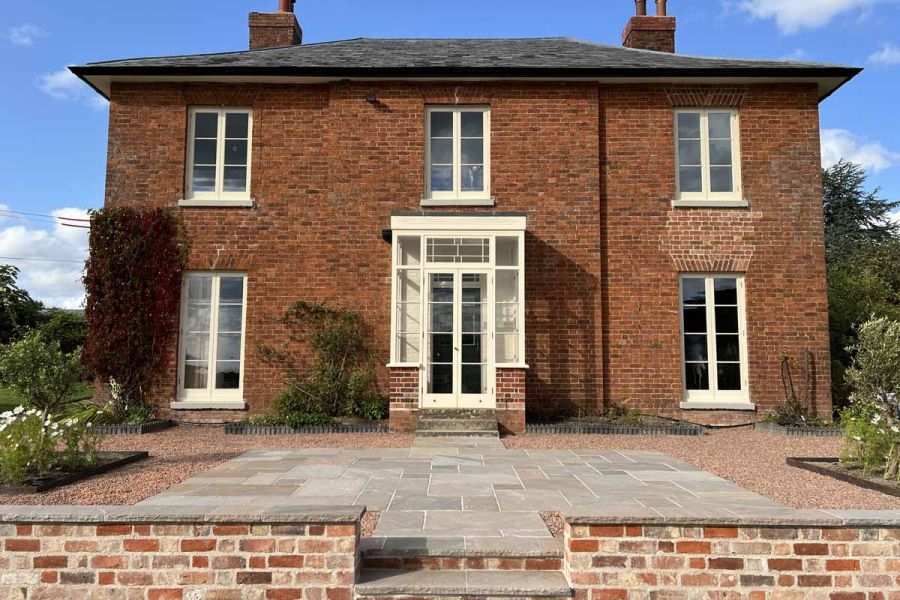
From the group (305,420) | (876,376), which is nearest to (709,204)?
(876,376)

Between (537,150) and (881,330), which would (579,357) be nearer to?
(537,150)

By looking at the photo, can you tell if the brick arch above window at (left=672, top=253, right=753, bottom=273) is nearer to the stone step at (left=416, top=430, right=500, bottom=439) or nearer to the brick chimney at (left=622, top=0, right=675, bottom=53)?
the stone step at (left=416, top=430, right=500, bottom=439)

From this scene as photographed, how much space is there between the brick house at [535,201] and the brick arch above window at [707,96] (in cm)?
4

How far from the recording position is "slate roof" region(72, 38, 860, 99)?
10.4 metres

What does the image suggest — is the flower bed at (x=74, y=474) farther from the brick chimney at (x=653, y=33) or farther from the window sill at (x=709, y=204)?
the brick chimney at (x=653, y=33)

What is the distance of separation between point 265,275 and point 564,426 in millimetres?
5974

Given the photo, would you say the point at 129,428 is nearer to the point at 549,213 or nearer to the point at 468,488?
the point at 468,488

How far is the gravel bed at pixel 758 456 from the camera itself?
16.8ft

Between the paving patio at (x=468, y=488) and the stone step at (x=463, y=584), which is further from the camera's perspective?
the paving patio at (x=468, y=488)

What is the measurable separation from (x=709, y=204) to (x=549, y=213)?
2982 millimetres

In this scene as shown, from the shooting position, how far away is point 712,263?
10492mm

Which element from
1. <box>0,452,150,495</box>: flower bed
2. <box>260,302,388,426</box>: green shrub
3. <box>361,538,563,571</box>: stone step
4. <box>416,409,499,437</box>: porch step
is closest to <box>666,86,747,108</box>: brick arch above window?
<box>416,409,499,437</box>: porch step

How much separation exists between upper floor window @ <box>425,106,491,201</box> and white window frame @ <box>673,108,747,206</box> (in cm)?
360

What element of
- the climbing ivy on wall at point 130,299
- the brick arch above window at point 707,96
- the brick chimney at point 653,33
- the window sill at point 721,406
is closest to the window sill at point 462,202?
the brick arch above window at point 707,96
